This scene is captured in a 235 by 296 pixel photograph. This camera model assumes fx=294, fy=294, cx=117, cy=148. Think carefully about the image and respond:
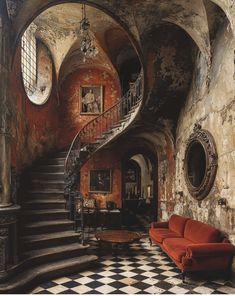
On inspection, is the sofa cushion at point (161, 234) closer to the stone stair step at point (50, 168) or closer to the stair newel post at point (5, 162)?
the stair newel post at point (5, 162)

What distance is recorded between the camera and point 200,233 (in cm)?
633

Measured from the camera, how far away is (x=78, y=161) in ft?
35.3

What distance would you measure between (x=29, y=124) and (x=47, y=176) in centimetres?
187

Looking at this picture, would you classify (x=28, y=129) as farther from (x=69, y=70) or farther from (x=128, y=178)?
(x=128, y=178)

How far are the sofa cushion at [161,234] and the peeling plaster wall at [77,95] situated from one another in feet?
21.1

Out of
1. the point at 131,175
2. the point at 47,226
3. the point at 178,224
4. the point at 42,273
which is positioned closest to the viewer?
the point at 42,273

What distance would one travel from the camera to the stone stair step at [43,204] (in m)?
7.72

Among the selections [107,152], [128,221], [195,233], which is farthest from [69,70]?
[195,233]

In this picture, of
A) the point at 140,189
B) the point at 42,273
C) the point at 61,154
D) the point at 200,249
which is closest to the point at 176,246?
the point at 200,249

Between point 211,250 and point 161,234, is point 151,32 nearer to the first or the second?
point 161,234

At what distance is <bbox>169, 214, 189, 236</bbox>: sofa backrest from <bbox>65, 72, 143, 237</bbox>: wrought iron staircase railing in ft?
9.95

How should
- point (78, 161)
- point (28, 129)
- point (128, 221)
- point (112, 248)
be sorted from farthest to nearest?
point (128, 221) → point (78, 161) → point (28, 129) → point (112, 248)

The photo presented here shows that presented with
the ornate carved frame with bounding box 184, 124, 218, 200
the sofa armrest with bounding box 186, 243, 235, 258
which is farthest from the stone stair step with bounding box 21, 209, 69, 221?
the sofa armrest with bounding box 186, 243, 235, 258

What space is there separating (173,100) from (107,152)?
4922 mm
